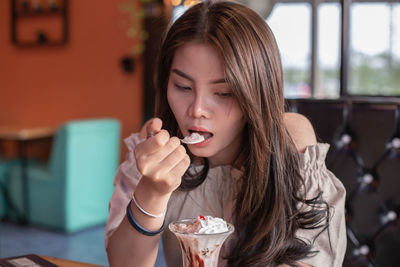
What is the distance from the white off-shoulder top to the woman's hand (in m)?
0.45

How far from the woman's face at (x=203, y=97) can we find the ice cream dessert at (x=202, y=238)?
11.1 inches

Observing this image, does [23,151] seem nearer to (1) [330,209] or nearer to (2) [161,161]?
(1) [330,209]

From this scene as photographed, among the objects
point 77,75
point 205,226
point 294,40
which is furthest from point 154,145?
point 77,75

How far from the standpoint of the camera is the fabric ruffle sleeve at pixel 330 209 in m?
1.21

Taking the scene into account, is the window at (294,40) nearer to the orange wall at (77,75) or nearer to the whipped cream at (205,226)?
the orange wall at (77,75)

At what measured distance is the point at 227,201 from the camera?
138cm

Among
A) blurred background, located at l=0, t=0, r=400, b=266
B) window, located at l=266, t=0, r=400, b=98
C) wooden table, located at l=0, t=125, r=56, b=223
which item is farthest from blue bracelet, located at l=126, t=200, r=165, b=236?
wooden table, located at l=0, t=125, r=56, b=223

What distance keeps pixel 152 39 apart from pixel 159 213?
3.82m

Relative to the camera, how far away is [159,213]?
3.20 feet

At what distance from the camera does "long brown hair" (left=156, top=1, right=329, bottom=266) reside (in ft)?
3.67

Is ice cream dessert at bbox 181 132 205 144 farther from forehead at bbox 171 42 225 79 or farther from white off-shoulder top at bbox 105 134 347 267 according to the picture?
white off-shoulder top at bbox 105 134 347 267

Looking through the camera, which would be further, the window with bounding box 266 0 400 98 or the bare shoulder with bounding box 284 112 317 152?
the window with bounding box 266 0 400 98

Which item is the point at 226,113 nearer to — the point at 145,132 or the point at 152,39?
the point at 145,132

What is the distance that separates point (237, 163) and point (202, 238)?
565mm
